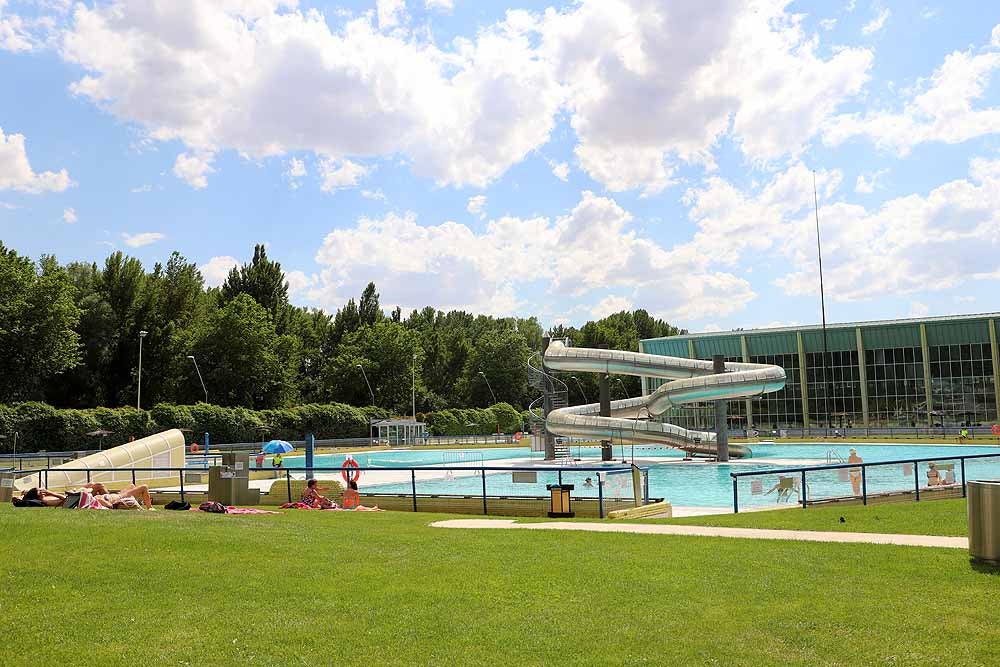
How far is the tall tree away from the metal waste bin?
7057 cm

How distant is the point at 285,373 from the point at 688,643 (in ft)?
292

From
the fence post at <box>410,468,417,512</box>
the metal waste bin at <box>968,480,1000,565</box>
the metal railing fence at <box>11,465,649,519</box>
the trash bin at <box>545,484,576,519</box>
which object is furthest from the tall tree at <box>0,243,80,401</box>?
the metal waste bin at <box>968,480,1000,565</box>

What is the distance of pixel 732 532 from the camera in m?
13.7

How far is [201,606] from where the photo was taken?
8.50 meters

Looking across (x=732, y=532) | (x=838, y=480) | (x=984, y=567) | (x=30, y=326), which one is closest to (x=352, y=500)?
(x=732, y=532)

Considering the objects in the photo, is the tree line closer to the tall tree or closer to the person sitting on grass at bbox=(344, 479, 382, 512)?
the tall tree

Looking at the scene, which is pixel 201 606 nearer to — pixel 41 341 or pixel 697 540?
pixel 697 540

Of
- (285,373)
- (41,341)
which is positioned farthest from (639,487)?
(285,373)

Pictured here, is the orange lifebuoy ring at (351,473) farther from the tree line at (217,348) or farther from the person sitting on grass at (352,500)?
the tree line at (217,348)

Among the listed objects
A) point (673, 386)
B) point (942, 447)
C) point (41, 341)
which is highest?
point (41, 341)

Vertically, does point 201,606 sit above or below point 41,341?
below

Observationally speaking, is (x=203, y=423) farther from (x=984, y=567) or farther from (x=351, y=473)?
(x=984, y=567)

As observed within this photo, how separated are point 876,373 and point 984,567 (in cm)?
7981

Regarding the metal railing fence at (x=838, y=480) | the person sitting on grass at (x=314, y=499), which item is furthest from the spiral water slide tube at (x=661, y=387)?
the person sitting on grass at (x=314, y=499)
